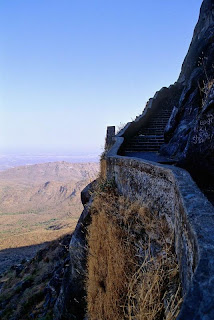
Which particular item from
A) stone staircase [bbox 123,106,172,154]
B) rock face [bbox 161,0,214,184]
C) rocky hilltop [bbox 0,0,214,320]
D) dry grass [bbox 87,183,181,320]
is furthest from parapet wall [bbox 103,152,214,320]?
stone staircase [bbox 123,106,172,154]

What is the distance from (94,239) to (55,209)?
16381cm

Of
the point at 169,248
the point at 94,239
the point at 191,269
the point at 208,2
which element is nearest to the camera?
the point at 191,269

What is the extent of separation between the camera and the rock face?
5.13 m

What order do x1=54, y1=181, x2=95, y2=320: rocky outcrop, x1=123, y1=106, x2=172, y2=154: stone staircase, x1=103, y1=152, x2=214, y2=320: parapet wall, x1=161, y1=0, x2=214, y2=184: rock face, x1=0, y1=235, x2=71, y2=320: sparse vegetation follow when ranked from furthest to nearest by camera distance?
x1=123, y1=106, x2=172, y2=154: stone staircase
x1=0, y1=235, x2=71, y2=320: sparse vegetation
x1=54, y1=181, x2=95, y2=320: rocky outcrop
x1=161, y1=0, x2=214, y2=184: rock face
x1=103, y1=152, x2=214, y2=320: parapet wall

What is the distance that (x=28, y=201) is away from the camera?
616ft

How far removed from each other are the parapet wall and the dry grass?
30 centimetres

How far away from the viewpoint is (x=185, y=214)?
288 centimetres

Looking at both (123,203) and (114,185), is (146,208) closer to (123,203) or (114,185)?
(123,203)

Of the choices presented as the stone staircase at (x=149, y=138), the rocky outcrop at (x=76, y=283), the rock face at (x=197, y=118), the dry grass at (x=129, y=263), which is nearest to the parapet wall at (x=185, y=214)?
the dry grass at (x=129, y=263)

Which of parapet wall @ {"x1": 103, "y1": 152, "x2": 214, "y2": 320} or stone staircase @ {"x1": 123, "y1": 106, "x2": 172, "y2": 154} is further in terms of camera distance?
stone staircase @ {"x1": 123, "y1": 106, "x2": 172, "y2": 154}

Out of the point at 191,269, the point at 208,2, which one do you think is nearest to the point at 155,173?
the point at 191,269

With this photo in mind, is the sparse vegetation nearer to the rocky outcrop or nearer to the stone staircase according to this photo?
the rocky outcrop

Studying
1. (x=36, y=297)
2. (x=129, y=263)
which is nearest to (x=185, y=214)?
(x=129, y=263)

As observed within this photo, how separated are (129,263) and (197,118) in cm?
364
